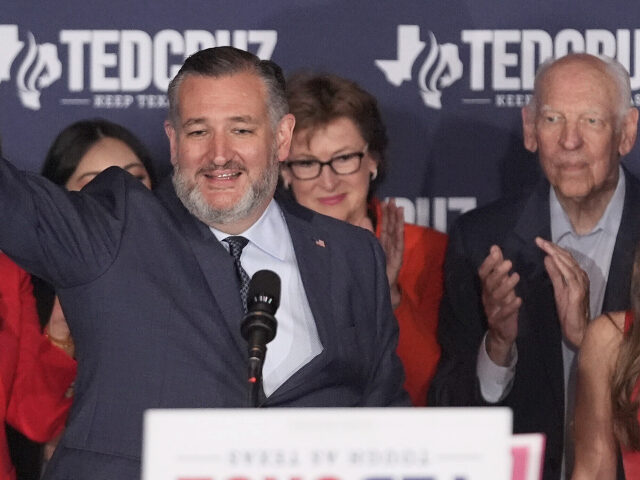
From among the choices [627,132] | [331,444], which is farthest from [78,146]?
[331,444]

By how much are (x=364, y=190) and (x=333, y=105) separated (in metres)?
0.27

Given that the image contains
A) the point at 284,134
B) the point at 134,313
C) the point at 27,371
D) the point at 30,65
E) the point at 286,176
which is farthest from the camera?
the point at 30,65

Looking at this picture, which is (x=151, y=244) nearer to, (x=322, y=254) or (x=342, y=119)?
(x=322, y=254)

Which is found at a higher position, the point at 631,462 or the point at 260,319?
the point at 260,319

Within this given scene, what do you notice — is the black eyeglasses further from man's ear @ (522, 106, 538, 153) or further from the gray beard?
the gray beard

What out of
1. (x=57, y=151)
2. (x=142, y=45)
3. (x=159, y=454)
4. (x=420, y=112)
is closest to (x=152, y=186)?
(x=57, y=151)

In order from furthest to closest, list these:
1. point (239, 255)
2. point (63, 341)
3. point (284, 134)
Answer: point (63, 341)
point (284, 134)
point (239, 255)

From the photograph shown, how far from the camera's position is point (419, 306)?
3717 mm

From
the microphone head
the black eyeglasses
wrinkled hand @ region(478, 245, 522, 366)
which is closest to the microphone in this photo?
the microphone head

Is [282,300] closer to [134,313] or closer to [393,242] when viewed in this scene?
[134,313]

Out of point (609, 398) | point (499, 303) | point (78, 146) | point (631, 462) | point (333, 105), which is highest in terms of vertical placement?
point (333, 105)

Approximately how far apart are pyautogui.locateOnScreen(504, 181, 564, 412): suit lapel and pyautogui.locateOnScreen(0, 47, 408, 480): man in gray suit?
0.71 metres

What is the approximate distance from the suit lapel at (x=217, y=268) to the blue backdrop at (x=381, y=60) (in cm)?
138

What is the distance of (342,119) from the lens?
11.8ft
